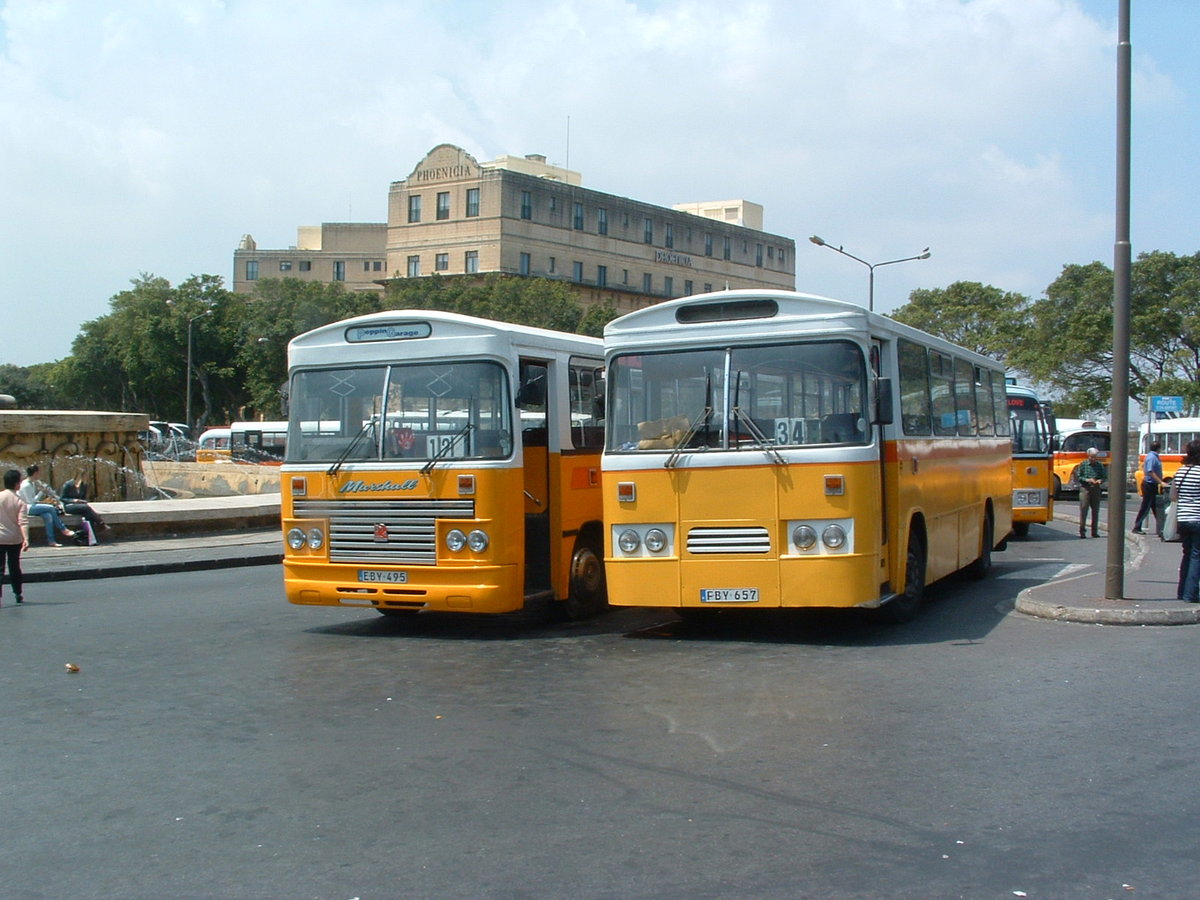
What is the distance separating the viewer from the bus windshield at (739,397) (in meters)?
10.3

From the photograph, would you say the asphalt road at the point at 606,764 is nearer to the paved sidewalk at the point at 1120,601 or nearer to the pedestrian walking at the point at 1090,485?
the paved sidewalk at the point at 1120,601

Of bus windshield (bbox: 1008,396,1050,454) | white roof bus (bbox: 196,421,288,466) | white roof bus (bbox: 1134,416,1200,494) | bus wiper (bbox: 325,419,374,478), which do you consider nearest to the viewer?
bus wiper (bbox: 325,419,374,478)

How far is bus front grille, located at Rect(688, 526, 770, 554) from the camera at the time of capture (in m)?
10.4

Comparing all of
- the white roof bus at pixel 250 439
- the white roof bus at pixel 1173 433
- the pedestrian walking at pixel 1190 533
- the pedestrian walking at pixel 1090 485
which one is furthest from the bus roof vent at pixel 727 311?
the white roof bus at pixel 250 439

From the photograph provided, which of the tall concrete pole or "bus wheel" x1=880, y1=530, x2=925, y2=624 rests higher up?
the tall concrete pole

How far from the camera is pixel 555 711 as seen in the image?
8102mm

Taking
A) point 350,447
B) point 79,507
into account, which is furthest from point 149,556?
point 350,447

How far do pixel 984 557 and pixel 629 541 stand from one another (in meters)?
7.10

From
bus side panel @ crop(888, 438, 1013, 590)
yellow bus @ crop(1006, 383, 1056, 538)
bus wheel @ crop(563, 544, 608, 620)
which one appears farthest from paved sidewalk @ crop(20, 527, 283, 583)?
yellow bus @ crop(1006, 383, 1056, 538)

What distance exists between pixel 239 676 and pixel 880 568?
5343mm

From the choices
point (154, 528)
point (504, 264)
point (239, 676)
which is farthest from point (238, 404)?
point (239, 676)

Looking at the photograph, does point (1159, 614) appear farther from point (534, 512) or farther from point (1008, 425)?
point (1008, 425)

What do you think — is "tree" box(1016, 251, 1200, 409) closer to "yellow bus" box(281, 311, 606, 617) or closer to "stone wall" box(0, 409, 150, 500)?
"stone wall" box(0, 409, 150, 500)

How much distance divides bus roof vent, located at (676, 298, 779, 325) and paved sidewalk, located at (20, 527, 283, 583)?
34.3ft
